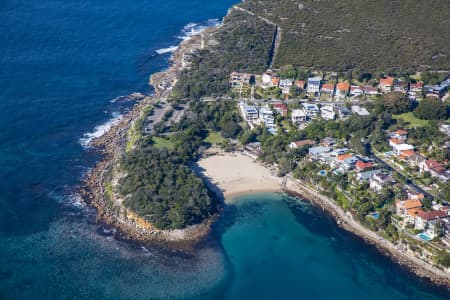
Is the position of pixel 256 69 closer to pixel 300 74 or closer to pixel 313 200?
pixel 300 74

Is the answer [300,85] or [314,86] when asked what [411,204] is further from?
[300,85]

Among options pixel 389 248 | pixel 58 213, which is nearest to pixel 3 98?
pixel 58 213

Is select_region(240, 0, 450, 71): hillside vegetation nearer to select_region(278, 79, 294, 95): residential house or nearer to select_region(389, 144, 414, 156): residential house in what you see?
select_region(278, 79, 294, 95): residential house

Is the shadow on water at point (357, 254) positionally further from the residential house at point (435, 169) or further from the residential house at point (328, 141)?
the residential house at point (435, 169)

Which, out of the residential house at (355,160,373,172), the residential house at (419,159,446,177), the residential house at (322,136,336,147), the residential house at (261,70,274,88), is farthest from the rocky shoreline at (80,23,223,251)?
the residential house at (419,159,446,177)

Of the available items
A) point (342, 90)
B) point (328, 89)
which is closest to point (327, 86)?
point (328, 89)
